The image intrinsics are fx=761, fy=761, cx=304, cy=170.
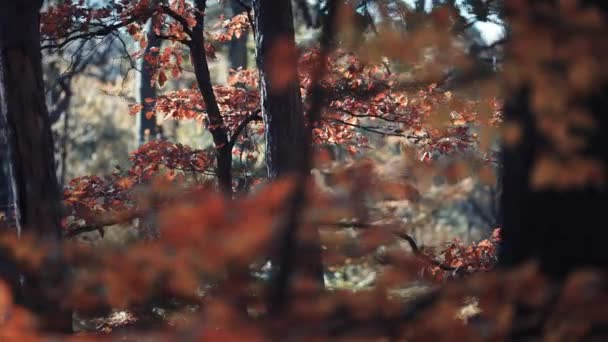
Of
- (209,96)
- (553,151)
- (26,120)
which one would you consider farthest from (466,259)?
(553,151)

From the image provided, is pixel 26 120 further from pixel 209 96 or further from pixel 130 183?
pixel 209 96

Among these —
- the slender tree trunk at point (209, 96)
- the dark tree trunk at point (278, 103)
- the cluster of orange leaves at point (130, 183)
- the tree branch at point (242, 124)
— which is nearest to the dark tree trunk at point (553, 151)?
the dark tree trunk at point (278, 103)

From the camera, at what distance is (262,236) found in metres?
2.08

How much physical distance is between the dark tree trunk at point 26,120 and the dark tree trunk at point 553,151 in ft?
10.2

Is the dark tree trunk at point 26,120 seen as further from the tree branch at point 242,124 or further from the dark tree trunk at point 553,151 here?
the dark tree trunk at point 553,151

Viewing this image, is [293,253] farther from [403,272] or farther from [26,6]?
[26,6]

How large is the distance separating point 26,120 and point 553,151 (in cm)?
355

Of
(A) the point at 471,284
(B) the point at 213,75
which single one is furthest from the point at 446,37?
(B) the point at 213,75

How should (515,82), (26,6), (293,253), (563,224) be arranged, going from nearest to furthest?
(293,253)
(515,82)
(563,224)
(26,6)

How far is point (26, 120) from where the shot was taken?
482 cm

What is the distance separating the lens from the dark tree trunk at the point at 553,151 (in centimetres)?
208

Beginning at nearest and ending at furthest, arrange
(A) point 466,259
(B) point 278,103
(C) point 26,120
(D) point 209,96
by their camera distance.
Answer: (C) point 26,120, (B) point 278,103, (A) point 466,259, (D) point 209,96

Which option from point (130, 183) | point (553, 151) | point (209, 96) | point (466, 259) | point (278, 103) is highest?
point (209, 96)

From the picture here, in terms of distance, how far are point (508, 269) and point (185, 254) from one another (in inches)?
48.0
